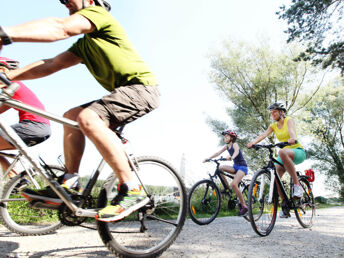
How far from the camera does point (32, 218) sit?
12.4ft

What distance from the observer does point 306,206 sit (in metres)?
5.42

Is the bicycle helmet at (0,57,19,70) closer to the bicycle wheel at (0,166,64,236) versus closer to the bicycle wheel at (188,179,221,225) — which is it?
the bicycle wheel at (0,166,64,236)

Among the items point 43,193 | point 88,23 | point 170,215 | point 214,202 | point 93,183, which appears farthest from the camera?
point 214,202

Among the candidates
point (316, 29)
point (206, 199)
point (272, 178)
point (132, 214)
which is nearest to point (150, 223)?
point (132, 214)

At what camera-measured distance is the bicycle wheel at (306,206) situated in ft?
17.0

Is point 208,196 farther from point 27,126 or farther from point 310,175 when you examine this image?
point 27,126

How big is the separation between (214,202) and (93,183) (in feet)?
14.6

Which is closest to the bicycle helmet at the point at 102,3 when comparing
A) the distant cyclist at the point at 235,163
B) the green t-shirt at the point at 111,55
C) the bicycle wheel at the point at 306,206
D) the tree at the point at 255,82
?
the green t-shirt at the point at 111,55

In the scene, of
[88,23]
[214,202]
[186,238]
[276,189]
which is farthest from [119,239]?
[214,202]

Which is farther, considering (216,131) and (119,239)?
(216,131)

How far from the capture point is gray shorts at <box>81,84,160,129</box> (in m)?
2.21

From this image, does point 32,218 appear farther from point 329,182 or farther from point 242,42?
point 329,182

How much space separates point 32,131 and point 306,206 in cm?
501

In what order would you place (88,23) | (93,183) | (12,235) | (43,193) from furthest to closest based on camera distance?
(12,235) → (93,183) → (43,193) → (88,23)
